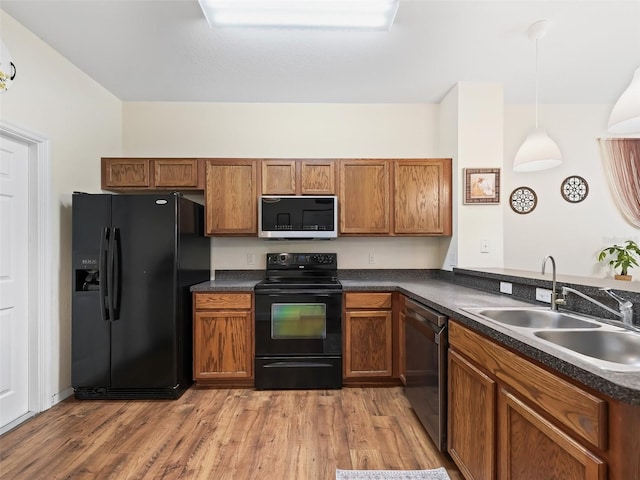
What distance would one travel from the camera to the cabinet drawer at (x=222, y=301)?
2.96 meters

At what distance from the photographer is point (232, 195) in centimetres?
327

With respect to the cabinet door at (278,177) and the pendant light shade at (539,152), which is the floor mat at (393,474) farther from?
the cabinet door at (278,177)

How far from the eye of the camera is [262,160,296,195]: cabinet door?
3.28 metres

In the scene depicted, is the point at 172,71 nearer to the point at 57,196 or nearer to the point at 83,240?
the point at 57,196

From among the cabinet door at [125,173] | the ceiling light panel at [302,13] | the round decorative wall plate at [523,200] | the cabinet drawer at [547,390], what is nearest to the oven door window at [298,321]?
the cabinet drawer at [547,390]

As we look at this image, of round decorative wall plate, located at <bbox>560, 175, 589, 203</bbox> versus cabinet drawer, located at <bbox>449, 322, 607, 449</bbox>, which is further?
round decorative wall plate, located at <bbox>560, 175, 589, 203</bbox>

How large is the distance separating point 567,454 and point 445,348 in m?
0.89

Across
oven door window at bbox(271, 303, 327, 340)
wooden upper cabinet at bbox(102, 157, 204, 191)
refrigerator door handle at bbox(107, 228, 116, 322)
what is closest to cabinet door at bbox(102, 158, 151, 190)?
wooden upper cabinet at bbox(102, 157, 204, 191)

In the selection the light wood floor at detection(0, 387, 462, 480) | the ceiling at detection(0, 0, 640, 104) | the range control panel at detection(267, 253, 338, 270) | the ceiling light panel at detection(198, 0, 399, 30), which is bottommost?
the light wood floor at detection(0, 387, 462, 480)

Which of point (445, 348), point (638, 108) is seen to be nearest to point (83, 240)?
point (445, 348)

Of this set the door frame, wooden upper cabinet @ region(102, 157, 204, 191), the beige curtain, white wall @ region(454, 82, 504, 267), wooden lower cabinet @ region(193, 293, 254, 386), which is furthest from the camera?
the beige curtain

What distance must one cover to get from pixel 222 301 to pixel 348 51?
2.27 meters

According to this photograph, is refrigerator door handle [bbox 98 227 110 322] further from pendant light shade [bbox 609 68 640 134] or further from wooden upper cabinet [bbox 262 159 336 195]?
pendant light shade [bbox 609 68 640 134]

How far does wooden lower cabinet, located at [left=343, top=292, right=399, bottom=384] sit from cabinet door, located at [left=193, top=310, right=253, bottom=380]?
0.86 meters
